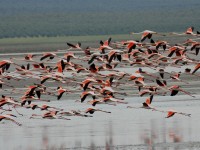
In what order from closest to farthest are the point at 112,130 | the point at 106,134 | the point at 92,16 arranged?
the point at 106,134 < the point at 112,130 < the point at 92,16

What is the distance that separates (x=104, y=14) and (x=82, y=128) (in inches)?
2992

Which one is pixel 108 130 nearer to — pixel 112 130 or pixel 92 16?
pixel 112 130

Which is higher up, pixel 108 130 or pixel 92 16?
pixel 108 130

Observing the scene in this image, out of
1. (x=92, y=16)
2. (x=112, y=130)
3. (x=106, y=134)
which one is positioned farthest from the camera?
(x=92, y=16)

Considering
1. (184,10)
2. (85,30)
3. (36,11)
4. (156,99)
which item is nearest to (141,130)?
(156,99)

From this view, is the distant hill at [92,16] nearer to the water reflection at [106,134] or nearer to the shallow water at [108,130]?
the shallow water at [108,130]

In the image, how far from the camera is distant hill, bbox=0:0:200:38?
269ft

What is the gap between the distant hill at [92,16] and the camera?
8188cm

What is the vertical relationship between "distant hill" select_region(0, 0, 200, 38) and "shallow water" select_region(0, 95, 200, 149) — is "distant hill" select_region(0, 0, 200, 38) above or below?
below

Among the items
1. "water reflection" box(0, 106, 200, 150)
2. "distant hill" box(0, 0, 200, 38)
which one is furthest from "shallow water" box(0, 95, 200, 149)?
"distant hill" box(0, 0, 200, 38)

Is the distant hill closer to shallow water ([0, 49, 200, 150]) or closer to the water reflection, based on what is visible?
shallow water ([0, 49, 200, 150])

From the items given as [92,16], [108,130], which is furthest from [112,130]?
[92,16]

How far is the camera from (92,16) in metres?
94.2

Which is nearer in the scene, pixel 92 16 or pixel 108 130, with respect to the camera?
pixel 108 130
